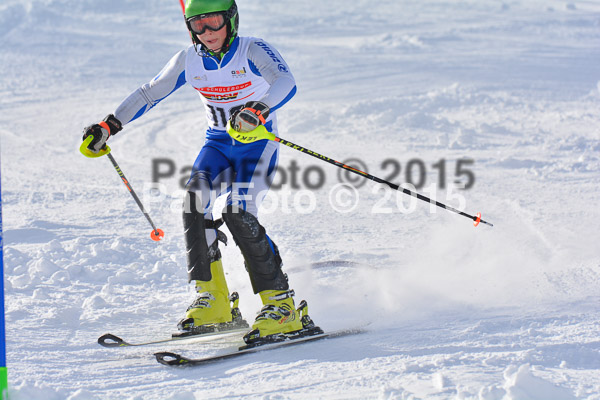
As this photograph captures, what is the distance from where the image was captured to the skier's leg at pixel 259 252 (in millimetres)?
3904

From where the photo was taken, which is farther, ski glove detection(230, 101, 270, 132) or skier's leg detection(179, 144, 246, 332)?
skier's leg detection(179, 144, 246, 332)

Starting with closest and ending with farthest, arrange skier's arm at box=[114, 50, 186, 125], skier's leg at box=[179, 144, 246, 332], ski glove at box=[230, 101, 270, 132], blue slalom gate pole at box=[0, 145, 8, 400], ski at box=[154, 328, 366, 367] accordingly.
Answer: blue slalom gate pole at box=[0, 145, 8, 400] → ski at box=[154, 328, 366, 367] → ski glove at box=[230, 101, 270, 132] → skier's leg at box=[179, 144, 246, 332] → skier's arm at box=[114, 50, 186, 125]

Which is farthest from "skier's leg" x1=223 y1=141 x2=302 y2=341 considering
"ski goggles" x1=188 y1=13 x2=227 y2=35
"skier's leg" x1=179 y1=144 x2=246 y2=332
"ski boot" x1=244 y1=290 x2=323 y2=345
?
"ski goggles" x1=188 y1=13 x2=227 y2=35

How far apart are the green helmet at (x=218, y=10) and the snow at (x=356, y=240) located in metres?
1.82

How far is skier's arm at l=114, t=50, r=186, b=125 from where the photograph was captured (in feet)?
14.1

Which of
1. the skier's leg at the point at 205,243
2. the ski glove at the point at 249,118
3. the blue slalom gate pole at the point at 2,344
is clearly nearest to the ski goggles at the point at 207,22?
the ski glove at the point at 249,118

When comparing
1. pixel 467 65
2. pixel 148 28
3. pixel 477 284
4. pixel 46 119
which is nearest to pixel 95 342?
pixel 477 284

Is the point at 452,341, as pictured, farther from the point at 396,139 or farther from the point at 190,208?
the point at 396,139

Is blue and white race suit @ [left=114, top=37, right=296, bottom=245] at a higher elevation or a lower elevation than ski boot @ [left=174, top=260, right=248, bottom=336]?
higher

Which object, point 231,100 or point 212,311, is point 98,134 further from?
point 212,311

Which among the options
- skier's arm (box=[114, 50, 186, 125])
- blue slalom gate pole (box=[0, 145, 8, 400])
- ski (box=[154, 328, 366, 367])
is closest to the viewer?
blue slalom gate pole (box=[0, 145, 8, 400])

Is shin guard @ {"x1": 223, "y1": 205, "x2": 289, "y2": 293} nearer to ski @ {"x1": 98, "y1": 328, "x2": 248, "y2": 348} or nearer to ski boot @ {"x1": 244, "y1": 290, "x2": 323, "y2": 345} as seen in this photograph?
ski boot @ {"x1": 244, "y1": 290, "x2": 323, "y2": 345}

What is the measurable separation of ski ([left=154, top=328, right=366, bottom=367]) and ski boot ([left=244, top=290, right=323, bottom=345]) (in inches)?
1.4

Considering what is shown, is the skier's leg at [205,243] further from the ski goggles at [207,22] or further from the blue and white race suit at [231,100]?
the ski goggles at [207,22]
